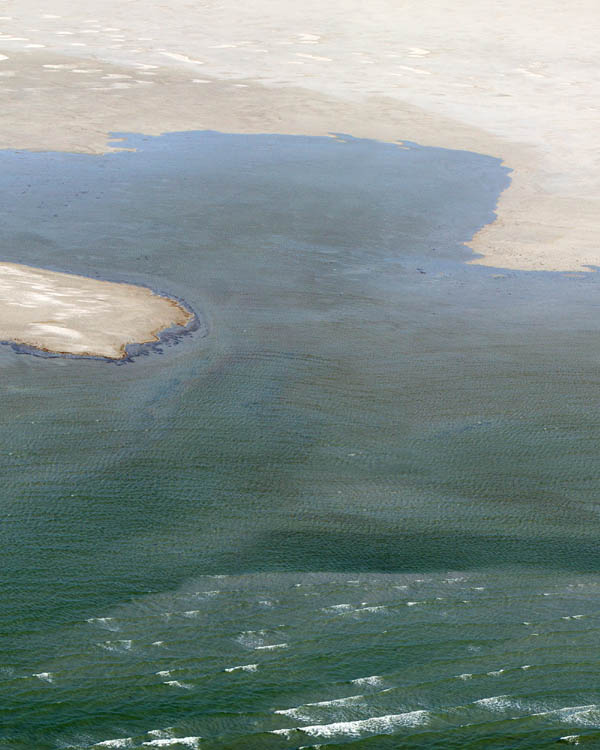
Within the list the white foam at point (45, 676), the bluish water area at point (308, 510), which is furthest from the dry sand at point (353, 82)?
the white foam at point (45, 676)

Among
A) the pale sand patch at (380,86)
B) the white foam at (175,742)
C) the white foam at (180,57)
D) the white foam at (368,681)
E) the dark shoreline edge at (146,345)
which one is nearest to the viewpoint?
the white foam at (175,742)

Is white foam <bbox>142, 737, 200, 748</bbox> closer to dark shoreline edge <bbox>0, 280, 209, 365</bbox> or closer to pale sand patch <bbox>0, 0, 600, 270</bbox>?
dark shoreline edge <bbox>0, 280, 209, 365</bbox>

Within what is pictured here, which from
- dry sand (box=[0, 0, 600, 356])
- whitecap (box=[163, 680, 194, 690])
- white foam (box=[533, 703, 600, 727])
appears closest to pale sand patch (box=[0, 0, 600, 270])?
dry sand (box=[0, 0, 600, 356])

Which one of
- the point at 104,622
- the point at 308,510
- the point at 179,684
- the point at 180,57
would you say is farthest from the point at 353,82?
the point at 179,684

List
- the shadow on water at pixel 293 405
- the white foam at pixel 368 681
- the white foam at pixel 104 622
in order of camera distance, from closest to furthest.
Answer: the white foam at pixel 368 681 → the white foam at pixel 104 622 → the shadow on water at pixel 293 405

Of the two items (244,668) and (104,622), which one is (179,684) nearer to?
(244,668)

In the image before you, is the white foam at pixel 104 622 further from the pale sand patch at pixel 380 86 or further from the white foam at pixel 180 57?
the white foam at pixel 180 57
